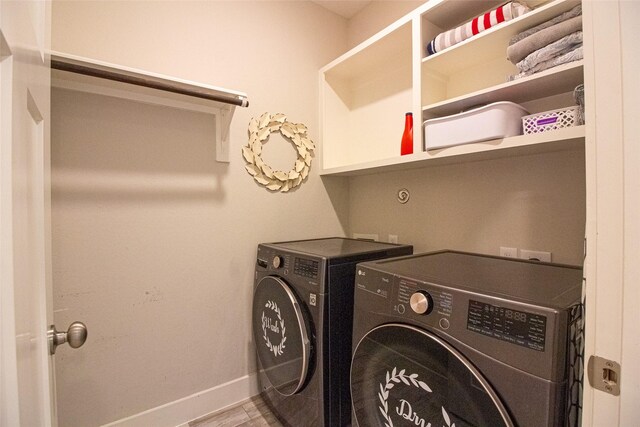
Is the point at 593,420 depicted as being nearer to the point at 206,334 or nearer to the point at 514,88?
the point at 514,88

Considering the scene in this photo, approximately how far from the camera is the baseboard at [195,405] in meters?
1.45

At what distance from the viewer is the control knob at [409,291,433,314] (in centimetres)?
82

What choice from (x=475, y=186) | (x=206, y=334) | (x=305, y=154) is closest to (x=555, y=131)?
(x=475, y=186)

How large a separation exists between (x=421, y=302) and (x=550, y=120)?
32.9 inches

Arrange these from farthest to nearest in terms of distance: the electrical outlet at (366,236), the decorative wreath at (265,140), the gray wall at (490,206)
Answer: the electrical outlet at (366,236)
the decorative wreath at (265,140)
the gray wall at (490,206)

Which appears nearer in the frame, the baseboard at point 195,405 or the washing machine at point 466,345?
the washing machine at point 466,345

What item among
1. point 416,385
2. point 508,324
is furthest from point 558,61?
point 416,385

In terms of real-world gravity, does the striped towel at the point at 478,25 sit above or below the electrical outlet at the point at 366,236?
above

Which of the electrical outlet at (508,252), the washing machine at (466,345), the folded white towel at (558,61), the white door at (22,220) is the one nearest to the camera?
the white door at (22,220)

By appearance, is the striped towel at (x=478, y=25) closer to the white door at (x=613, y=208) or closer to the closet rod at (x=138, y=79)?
the white door at (x=613, y=208)

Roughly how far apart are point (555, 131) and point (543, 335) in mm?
743

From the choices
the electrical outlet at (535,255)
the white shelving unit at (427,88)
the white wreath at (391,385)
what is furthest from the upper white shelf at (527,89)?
the white wreath at (391,385)

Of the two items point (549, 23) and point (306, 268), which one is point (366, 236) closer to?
point (306, 268)

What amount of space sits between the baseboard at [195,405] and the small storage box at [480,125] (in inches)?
68.5
